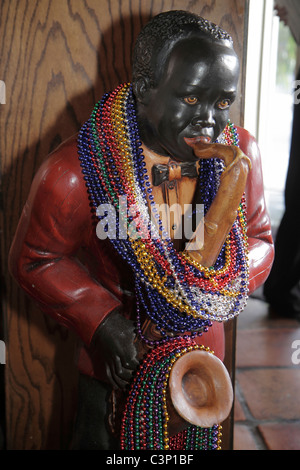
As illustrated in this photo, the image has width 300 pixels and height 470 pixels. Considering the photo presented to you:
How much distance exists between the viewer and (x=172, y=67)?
0.85 metres

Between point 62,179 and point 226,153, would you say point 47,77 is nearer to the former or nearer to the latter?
point 62,179

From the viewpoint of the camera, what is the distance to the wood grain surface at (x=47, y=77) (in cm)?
122

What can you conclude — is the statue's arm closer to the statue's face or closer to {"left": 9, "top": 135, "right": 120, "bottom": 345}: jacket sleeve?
the statue's face

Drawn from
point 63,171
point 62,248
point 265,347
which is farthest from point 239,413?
point 63,171

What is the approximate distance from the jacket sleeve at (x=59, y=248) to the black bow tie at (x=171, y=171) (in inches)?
5.1

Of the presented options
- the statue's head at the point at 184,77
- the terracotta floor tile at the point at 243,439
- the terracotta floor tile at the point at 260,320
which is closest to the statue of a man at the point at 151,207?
the statue's head at the point at 184,77

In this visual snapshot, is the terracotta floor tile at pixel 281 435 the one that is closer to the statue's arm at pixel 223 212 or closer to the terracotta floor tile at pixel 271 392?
the terracotta floor tile at pixel 271 392

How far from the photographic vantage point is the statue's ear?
2.93 ft

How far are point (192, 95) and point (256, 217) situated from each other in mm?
341

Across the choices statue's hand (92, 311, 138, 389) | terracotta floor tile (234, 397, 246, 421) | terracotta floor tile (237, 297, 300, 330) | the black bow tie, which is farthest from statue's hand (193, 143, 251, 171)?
terracotta floor tile (237, 297, 300, 330)

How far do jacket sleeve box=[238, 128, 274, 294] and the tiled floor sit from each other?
938mm

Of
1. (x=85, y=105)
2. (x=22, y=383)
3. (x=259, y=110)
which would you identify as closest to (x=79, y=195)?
(x=85, y=105)

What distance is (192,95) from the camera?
0.86 metres

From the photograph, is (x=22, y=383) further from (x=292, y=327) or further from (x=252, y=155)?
(x=292, y=327)
